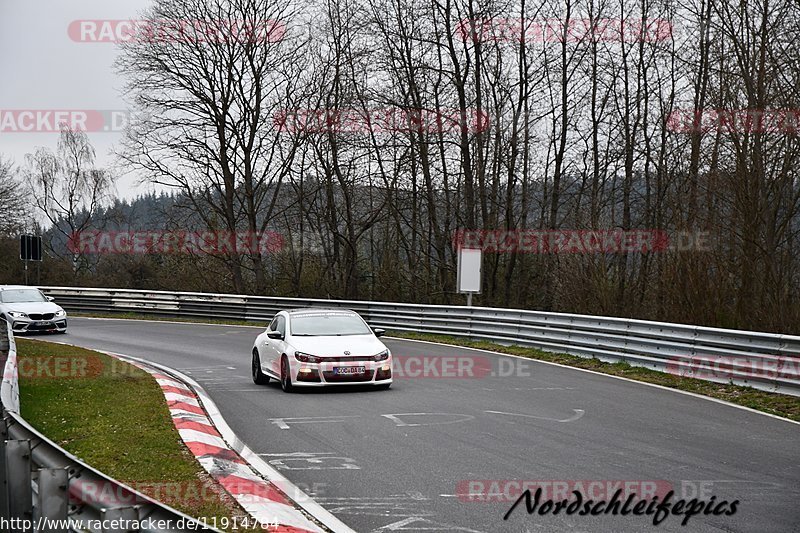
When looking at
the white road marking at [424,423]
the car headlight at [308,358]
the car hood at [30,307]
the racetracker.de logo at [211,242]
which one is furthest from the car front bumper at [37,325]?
the white road marking at [424,423]

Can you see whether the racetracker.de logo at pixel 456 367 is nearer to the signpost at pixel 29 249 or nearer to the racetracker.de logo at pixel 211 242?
the signpost at pixel 29 249

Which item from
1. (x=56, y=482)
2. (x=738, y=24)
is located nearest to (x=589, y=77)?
(x=738, y=24)

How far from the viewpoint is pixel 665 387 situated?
15516 millimetres

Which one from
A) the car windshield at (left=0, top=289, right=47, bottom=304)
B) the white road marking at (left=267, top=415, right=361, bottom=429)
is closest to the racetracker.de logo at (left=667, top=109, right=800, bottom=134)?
the white road marking at (left=267, top=415, right=361, bottom=429)

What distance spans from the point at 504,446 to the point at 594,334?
10.6 m

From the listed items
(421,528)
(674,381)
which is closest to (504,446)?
(421,528)

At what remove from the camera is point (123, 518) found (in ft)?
12.3

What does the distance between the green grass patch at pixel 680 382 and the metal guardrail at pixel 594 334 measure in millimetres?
175

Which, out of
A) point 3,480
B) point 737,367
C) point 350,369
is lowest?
point 350,369

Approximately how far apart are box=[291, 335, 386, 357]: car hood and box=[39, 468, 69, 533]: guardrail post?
34.8 feet

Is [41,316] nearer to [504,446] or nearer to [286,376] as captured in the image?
[286,376]

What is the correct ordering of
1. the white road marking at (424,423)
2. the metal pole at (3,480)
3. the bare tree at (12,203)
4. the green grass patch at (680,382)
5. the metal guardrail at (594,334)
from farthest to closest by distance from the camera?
1. the bare tree at (12,203)
2. the metal guardrail at (594,334)
3. the green grass patch at (680,382)
4. the white road marking at (424,423)
5. the metal pole at (3,480)

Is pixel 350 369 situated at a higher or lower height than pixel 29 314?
higher

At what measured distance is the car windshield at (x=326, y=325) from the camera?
15.9 meters
